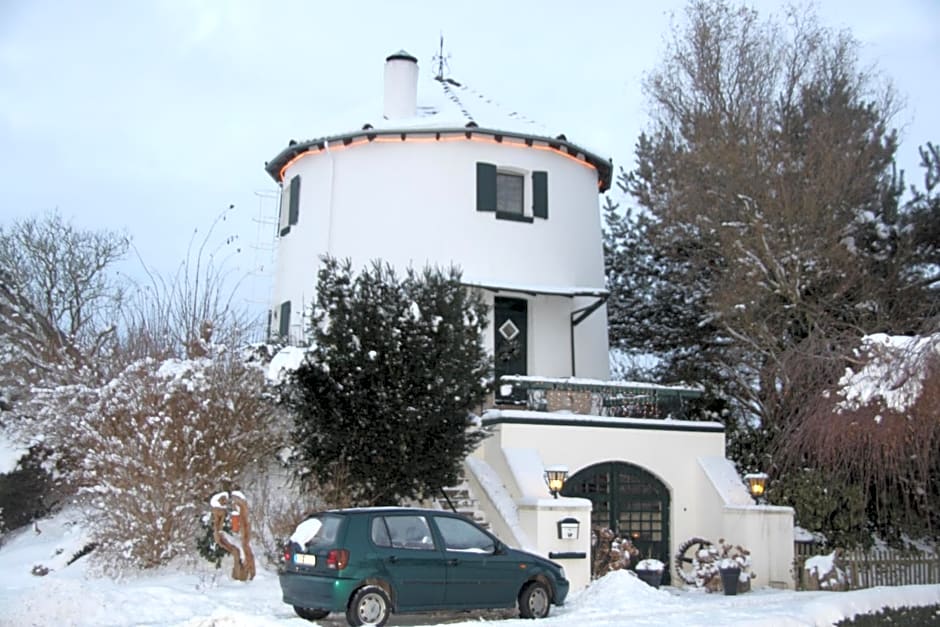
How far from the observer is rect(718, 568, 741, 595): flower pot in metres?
18.6

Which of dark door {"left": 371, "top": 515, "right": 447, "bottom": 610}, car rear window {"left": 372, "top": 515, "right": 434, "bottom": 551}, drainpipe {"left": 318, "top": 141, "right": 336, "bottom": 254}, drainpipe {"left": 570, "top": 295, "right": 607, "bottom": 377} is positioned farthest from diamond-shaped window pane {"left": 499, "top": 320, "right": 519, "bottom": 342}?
dark door {"left": 371, "top": 515, "right": 447, "bottom": 610}

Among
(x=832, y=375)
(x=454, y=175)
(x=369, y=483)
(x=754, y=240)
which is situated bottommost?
(x=369, y=483)

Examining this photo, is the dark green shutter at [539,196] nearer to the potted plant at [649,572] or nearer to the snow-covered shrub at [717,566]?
the snow-covered shrub at [717,566]

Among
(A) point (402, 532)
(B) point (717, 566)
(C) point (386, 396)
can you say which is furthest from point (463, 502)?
(A) point (402, 532)

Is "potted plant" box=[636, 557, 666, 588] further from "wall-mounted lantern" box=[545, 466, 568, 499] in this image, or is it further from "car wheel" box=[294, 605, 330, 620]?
"car wheel" box=[294, 605, 330, 620]

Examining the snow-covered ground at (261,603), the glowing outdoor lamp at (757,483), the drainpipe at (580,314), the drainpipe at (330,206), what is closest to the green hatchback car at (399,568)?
the snow-covered ground at (261,603)

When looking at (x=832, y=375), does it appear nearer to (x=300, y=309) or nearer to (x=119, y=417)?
(x=119, y=417)

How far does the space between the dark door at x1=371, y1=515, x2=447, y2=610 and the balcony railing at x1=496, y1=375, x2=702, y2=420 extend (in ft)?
25.8

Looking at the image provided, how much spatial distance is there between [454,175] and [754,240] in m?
7.49

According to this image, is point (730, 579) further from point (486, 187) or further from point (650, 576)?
point (486, 187)

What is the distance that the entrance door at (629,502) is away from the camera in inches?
845

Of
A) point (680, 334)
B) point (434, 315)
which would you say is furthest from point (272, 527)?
point (680, 334)

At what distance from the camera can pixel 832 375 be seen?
16.5 metres

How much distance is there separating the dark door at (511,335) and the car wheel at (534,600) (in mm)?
11896
